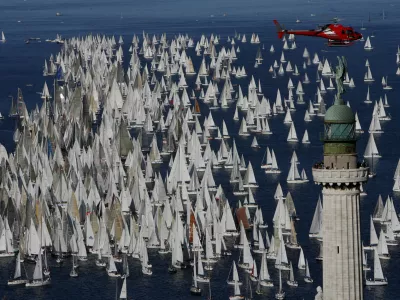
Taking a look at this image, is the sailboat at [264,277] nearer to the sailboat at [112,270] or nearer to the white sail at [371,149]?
the sailboat at [112,270]

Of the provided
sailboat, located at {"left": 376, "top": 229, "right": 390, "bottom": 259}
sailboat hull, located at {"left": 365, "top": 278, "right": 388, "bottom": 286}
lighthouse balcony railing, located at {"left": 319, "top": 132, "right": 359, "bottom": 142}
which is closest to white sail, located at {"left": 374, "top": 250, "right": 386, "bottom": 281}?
sailboat hull, located at {"left": 365, "top": 278, "right": 388, "bottom": 286}

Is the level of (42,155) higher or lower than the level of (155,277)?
higher

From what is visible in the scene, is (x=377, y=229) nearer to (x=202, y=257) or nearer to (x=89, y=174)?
(x=202, y=257)

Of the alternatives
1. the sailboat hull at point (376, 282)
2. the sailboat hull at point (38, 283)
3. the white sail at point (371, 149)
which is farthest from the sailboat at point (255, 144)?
the sailboat hull at point (376, 282)

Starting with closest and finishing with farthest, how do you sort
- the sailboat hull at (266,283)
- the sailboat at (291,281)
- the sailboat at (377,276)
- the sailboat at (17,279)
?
the sailboat at (377,276) < the sailboat at (291,281) < the sailboat hull at (266,283) < the sailboat at (17,279)

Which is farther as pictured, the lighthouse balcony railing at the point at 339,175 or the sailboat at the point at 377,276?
the sailboat at the point at 377,276

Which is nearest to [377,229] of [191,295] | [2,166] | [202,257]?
[202,257]

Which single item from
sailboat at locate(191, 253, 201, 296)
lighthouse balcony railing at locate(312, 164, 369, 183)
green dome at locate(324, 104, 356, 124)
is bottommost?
sailboat at locate(191, 253, 201, 296)

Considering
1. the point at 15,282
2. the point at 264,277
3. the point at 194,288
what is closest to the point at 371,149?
Answer: the point at 264,277

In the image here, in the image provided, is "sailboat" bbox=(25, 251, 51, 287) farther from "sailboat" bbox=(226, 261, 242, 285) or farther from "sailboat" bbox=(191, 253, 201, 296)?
"sailboat" bbox=(226, 261, 242, 285)

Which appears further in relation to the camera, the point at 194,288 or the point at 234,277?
the point at 194,288

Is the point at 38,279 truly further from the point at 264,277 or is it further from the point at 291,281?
the point at 291,281
